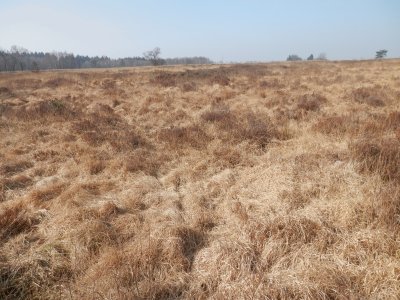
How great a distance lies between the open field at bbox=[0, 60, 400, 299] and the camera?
3.38m

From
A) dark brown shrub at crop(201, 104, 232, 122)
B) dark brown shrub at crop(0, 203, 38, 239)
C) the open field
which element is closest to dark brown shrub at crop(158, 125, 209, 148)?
the open field

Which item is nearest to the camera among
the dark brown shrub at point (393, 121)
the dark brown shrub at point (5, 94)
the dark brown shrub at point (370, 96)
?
the dark brown shrub at point (393, 121)

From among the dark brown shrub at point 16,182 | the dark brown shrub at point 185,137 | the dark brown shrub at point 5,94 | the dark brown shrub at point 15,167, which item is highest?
the dark brown shrub at point 5,94

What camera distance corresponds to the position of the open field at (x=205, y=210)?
3381 mm

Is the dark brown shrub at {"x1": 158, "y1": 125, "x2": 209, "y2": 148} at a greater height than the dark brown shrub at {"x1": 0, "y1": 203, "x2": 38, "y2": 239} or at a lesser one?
greater

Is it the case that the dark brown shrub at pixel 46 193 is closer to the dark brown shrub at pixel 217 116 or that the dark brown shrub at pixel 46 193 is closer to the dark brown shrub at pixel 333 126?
the dark brown shrub at pixel 217 116

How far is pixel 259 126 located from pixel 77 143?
507 centimetres

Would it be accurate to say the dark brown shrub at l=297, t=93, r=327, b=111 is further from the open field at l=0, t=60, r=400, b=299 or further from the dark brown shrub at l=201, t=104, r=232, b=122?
the dark brown shrub at l=201, t=104, r=232, b=122

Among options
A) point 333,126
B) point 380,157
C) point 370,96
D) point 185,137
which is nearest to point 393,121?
point 333,126

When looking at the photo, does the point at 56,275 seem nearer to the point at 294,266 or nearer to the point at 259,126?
the point at 294,266

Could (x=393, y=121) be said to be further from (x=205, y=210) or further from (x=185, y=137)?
(x=205, y=210)

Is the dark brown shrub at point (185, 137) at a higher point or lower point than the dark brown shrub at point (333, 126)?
lower

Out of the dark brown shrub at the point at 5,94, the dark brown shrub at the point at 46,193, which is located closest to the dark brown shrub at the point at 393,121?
the dark brown shrub at the point at 46,193

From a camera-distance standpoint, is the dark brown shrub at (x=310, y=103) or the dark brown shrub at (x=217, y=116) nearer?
the dark brown shrub at (x=217, y=116)
